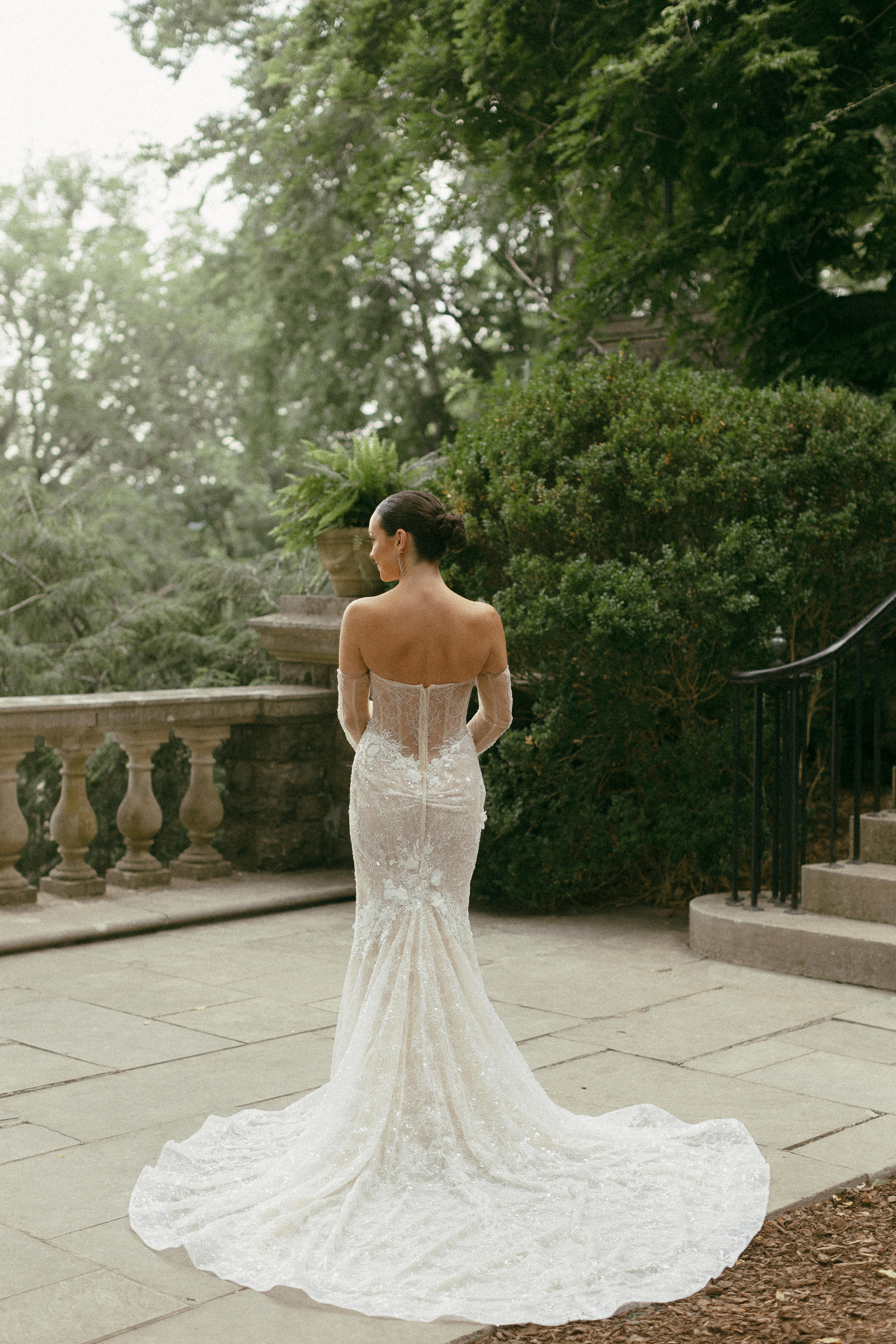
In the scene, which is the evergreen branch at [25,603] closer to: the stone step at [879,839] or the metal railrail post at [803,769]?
the metal railrail post at [803,769]

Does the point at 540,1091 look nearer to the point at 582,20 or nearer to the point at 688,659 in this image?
the point at 688,659

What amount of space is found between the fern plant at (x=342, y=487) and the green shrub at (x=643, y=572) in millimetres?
506

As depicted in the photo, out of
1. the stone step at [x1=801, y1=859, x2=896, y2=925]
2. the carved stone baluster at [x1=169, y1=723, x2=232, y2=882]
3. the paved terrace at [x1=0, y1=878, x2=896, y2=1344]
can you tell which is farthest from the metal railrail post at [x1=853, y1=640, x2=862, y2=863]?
the carved stone baluster at [x1=169, y1=723, x2=232, y2=882]

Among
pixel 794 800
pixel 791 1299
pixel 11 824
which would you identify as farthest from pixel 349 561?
pixel 791 1299

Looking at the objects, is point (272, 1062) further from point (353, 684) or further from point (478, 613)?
point (478, 613)

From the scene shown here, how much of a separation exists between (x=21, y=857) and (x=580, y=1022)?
7.18 meters

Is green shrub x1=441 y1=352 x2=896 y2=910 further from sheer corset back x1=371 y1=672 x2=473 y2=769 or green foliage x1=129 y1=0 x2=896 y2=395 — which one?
sheer corset back x1=371 y1=672 x2=473 y2=769

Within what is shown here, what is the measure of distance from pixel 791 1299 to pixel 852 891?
3.66m

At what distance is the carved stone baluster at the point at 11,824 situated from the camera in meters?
7.32

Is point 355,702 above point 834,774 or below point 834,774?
above

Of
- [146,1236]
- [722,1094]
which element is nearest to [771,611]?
[722,1094]

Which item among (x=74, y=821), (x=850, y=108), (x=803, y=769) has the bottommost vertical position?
(x=74, y=821)

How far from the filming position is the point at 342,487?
8234mm

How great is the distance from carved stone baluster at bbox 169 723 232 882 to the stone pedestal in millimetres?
803
